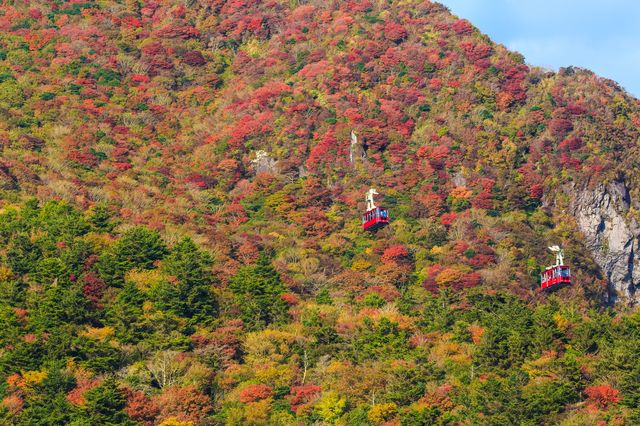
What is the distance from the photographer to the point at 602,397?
79500mm

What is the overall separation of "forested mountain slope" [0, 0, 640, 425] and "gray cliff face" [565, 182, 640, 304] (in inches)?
10.2

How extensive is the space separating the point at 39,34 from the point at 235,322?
73072 millimetres

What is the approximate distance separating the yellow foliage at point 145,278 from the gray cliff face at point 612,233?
1903 inches

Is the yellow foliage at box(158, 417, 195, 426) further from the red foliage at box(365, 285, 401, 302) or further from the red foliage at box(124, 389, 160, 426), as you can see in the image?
the red foliage at box(365, 285, 401, 302)

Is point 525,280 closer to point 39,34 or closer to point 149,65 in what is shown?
point 149,65

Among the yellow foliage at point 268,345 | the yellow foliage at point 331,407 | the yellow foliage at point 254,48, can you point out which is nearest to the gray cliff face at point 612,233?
the yellow foliage at point 268,345

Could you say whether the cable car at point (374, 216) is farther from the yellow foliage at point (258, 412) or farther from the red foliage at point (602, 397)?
the red foliage at point (602, 397)

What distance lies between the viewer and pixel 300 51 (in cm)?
15412

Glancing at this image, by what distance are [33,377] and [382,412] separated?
23743 millimetres

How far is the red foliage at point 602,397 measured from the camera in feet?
260

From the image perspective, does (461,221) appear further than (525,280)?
Yes

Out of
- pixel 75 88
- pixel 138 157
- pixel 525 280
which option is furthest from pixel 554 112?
pixel 75 88

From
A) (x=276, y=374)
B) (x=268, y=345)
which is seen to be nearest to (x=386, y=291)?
(x=268, y=345)

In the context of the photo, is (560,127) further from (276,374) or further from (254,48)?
(276,374)
